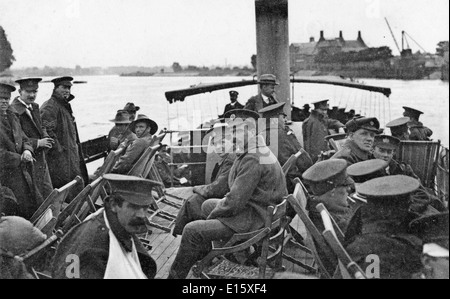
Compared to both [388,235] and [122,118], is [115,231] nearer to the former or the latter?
[388,235]

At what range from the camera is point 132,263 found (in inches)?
118

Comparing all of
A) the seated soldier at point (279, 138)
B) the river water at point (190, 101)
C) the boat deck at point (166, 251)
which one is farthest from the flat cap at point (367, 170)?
the river water at point (190, 101)

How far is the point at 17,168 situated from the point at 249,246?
2.48 m

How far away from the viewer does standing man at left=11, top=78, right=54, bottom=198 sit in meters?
5.26

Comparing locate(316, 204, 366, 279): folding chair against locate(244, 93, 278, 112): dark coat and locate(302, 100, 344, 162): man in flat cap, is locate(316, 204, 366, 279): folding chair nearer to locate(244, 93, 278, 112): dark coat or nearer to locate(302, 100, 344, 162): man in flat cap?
locate(244, 93, 278, 112): dark coat

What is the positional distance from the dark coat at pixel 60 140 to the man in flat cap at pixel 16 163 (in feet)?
2.54

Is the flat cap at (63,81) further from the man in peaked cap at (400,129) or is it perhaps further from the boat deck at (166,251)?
the man in peaked cap at (400,129)

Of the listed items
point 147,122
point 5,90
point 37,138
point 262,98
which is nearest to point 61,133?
point 37,138

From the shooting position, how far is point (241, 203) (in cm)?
400

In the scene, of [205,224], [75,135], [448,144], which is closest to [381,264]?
[448,144]

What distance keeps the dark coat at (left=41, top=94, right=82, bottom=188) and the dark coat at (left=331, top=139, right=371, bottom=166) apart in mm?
3116

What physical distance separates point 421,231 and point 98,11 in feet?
15.4

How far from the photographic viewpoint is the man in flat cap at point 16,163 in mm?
4852
